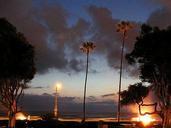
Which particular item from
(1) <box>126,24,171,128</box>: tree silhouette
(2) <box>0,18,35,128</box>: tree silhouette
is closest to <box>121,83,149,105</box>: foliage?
(1) <box>126,24,171,128</box>: tree silhouette

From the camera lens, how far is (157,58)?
130 ft

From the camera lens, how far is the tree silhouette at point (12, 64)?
37.7 m

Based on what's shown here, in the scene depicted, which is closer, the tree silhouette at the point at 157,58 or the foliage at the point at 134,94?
the tree silhouette at the point at 157,58

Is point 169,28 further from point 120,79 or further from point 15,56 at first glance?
point 120,79

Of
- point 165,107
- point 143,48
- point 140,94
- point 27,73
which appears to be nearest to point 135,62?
point 143,48

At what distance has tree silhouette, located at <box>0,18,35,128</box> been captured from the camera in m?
37.7

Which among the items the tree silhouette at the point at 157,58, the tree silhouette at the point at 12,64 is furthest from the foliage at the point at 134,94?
the tree silhouette at the point at 12,64

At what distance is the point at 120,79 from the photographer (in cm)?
7462

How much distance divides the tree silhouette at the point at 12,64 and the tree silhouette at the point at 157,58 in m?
9.63

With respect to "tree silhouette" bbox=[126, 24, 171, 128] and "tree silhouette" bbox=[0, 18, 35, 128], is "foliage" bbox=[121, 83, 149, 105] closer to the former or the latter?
"tree silhouette" bbox=[126, 24, 171, 128]

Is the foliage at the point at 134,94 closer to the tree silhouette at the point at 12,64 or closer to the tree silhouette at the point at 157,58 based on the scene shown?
the tree silhouette at the point at 157,58

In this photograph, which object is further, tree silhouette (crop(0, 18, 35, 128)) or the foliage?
the foliage

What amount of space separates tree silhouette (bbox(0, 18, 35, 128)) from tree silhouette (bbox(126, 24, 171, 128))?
9630mm

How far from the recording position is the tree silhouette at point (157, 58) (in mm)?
39116
